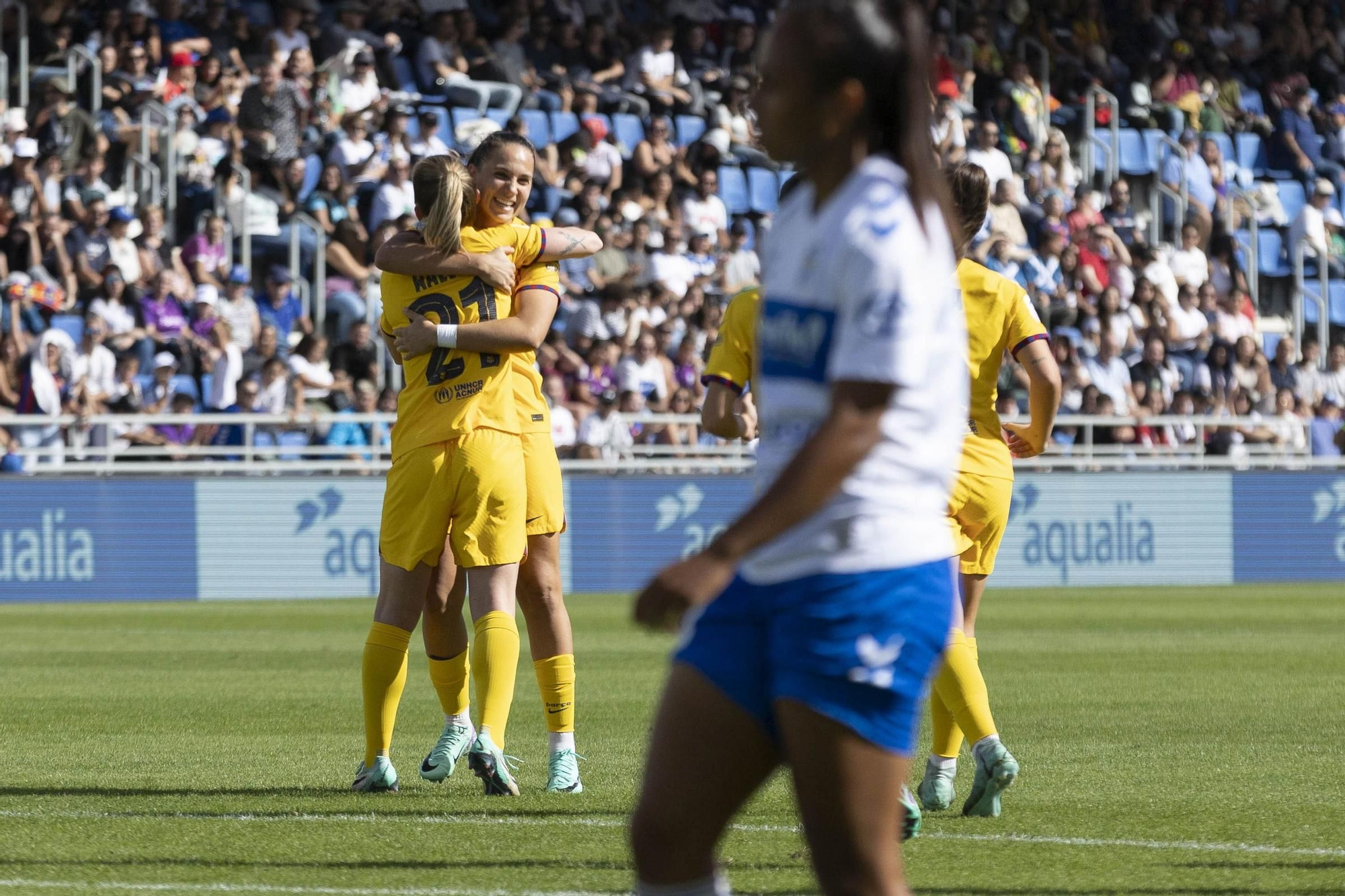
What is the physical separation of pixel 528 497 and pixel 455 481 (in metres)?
0.32

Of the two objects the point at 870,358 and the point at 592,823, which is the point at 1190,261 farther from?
the point at 870,358

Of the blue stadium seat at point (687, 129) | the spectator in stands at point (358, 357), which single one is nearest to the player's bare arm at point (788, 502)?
the spectator in stands at point (358, 357)

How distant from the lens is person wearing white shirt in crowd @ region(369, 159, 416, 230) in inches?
878

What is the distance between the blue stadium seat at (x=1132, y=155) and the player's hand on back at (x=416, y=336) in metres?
23.4

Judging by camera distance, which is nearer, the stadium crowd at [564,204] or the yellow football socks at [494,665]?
the yellow football socks at [494,665]

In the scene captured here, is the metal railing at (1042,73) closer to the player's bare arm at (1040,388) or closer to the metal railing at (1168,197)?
the metal railing at (1168,197)

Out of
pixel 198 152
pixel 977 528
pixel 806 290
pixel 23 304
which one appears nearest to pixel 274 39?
pixel 198 152

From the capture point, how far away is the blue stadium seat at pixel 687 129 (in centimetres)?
2639

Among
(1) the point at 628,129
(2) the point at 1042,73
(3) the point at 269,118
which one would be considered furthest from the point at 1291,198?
(3) the point at 269,118

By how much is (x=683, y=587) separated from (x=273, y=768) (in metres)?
5.65

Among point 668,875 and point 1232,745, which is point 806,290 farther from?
point 1232,745

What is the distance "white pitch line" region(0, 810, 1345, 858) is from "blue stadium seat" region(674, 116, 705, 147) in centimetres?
2019

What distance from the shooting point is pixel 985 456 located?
260 inches

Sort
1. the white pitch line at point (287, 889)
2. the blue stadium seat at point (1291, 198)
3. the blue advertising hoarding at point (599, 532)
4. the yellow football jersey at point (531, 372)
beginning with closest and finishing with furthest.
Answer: the white pitch line at point (287, 889) → the yellow football jersey at point (531, 372) → the blue advertising hoarding at point (599, 532) → the blue stadium seat at point (1291, 198)
